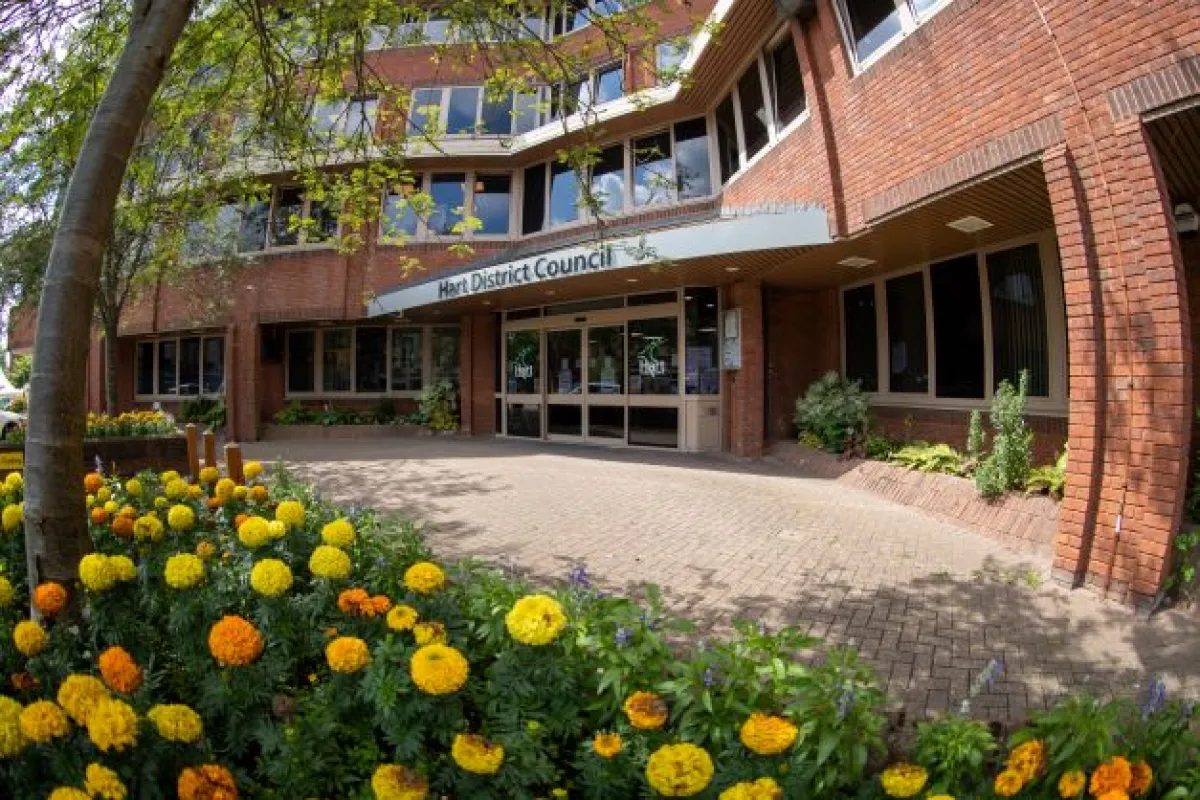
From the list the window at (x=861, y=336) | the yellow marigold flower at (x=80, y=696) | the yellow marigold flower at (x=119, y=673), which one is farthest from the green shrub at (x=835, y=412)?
the yellow marigold flower at (x=80, y=696)

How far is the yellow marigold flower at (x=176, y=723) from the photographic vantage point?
152 centimetres

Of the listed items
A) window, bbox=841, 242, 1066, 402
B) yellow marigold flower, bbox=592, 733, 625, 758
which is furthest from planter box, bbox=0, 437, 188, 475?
window, bbox=841, 242, 1066, 402

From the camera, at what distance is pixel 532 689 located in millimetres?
1845

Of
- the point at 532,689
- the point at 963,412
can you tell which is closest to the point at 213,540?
the point at 532,689

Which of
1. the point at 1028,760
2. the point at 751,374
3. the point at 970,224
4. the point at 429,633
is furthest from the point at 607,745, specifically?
the point at 751,374

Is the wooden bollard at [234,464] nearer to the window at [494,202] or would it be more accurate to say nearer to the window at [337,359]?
the window at [494,202]

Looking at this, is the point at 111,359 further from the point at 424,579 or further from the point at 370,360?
the point at 424,579

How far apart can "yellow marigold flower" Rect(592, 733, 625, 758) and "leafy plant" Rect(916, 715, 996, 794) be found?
0.75m

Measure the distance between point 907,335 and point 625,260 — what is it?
4139mm

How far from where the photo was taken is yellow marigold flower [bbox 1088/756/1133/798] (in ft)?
4.91

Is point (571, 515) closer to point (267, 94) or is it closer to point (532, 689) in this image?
point (267, 94)

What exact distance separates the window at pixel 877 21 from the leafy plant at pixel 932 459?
4370 millimetres

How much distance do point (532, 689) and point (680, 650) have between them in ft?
6.48

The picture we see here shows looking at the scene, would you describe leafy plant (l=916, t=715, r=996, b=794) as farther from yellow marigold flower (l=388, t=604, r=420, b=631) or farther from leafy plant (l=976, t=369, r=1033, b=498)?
leafy plant (l=976, t=369, r=1033, b=498)
